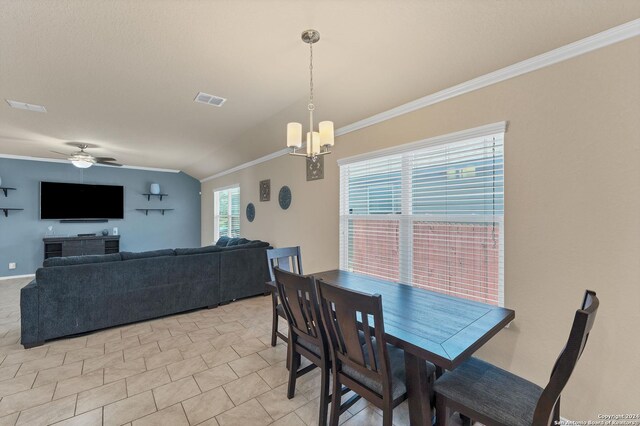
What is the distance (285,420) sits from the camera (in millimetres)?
1842

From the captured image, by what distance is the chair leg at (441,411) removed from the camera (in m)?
1.43

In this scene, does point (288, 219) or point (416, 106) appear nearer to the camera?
point (416, 106)

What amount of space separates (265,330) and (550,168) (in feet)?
10.3

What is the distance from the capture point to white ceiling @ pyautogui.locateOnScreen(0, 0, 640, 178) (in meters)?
1.67

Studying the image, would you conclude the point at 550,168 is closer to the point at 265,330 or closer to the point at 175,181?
the point at 265,330

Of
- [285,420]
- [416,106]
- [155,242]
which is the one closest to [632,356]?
[285,420]

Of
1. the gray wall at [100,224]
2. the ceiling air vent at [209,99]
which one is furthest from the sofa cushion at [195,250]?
the gray wall at [100,224]

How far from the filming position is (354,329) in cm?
144

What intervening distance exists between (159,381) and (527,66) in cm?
379

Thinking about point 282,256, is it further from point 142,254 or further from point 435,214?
point 142,254

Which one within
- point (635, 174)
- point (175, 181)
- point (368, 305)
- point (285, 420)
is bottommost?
point (285, 420)

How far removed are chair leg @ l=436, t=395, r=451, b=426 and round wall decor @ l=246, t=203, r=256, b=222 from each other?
4722 millimetres

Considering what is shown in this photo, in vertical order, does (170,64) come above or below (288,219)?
above

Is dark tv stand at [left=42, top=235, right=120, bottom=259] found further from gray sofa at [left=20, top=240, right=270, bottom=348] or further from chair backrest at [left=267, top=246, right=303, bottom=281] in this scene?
chair backrest at [left=267, top=246, right=303, bottom=281]
